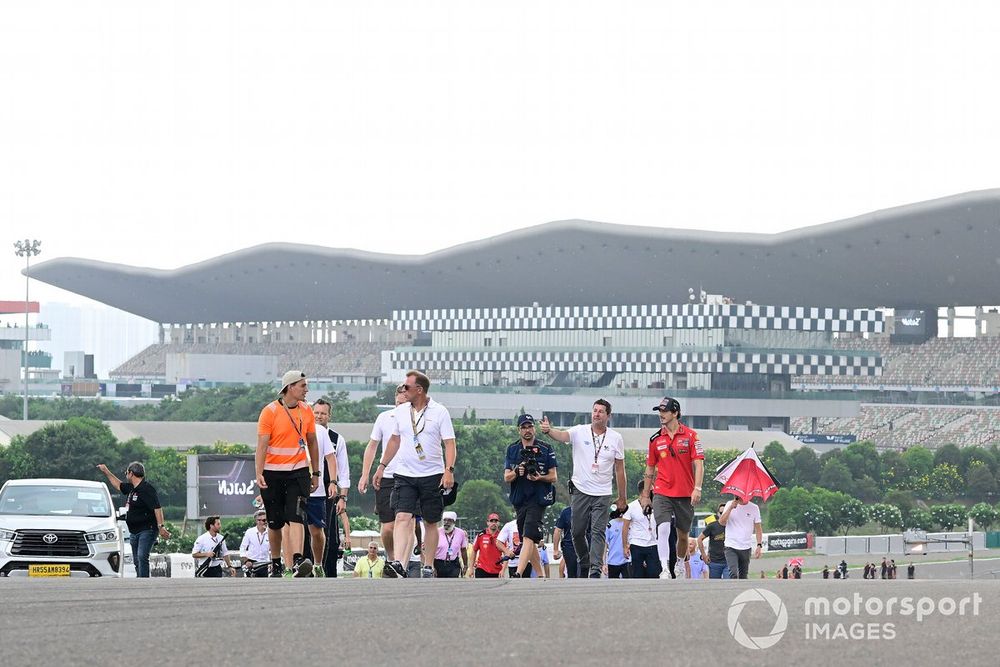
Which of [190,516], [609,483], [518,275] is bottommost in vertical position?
[190,516]

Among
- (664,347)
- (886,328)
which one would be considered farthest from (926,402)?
(664,347)

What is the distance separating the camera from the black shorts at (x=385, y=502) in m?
14.0

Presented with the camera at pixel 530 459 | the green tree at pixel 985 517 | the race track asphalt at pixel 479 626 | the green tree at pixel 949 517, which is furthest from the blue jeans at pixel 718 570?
the green tree at pixel 985 517

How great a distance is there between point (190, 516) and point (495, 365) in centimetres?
5916

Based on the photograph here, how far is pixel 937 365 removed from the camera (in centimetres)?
9706

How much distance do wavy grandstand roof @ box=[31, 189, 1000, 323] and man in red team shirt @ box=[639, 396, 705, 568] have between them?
66799mm

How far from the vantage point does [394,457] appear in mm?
12930

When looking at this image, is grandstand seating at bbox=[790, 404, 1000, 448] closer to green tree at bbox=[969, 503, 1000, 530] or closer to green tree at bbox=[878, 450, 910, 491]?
green tree at bbox=[878, 450, 910, 491]

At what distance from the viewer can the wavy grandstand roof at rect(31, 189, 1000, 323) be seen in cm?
8281

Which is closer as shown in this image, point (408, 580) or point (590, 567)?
point (408, 580)

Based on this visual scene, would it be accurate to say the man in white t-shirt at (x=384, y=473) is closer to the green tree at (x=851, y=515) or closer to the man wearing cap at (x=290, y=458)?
the man wearing cap at (x=290, y=458)

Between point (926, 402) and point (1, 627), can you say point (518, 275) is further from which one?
point (1, 627)

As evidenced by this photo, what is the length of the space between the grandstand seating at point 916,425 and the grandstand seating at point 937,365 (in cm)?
259

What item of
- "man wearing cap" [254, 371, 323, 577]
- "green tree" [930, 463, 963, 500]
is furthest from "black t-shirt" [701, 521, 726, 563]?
"green tree" [930, 463, 963, 500]
